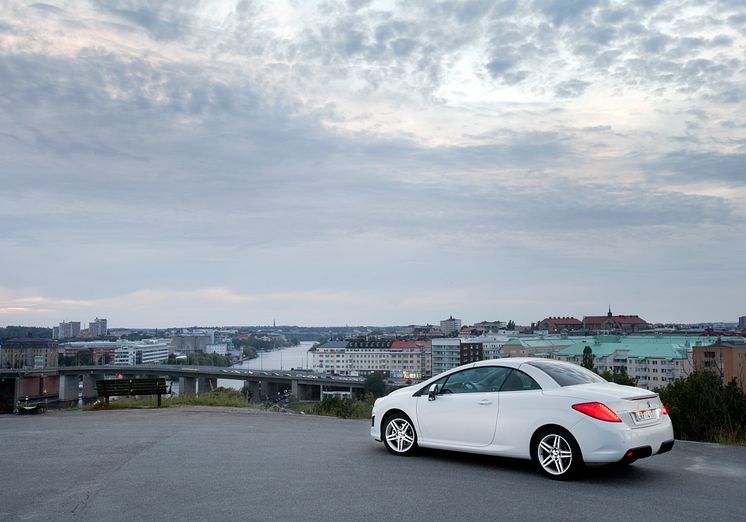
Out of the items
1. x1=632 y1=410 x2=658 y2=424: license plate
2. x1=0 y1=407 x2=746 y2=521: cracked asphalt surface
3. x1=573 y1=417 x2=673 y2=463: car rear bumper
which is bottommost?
x1=0 y1=407 x2=746 y2=521: cracked asphalt surface

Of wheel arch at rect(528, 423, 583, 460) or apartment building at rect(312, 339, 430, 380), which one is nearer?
wheel arch at rect(528, 423, 583, 460)

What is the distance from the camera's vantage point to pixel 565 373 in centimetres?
847

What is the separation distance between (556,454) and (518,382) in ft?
3.35

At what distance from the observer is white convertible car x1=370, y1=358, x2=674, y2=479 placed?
7.53 m

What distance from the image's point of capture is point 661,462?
30.1 ft

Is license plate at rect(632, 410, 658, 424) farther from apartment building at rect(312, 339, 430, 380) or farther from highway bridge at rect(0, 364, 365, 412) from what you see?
apartment building at rect(312, 339, 430, 380)

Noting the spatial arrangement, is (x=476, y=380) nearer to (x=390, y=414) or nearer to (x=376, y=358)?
(x=390, y=414)

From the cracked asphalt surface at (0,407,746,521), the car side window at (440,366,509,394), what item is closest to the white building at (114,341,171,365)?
the cracked asphalt surface at (0,407,746,521)

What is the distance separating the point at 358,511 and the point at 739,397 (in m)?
10.2

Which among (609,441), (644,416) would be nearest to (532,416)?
(609,441)

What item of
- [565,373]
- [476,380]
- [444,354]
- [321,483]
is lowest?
[444,354]

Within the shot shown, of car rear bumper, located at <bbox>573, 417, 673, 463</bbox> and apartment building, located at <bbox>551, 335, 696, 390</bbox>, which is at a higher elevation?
car rear bumper, located at <bbox>573, 417, 673, 463</bbox>

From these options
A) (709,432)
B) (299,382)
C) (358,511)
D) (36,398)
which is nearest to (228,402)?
(36,398)

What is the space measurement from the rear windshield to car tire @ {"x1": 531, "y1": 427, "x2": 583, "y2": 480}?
67 cm
